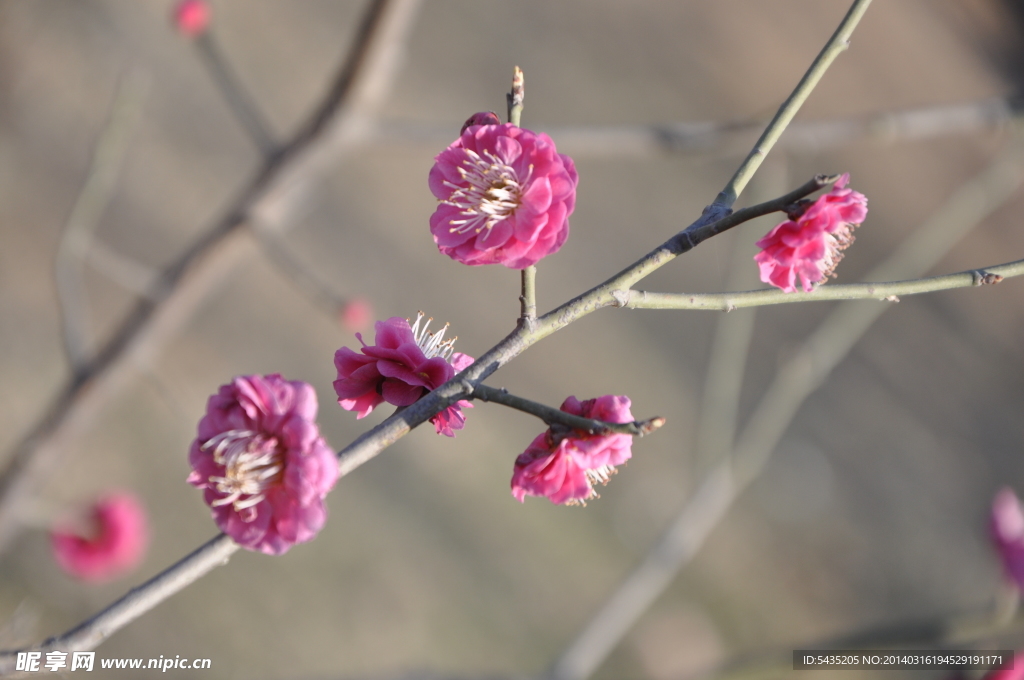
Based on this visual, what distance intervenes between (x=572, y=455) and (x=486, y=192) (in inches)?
12.5

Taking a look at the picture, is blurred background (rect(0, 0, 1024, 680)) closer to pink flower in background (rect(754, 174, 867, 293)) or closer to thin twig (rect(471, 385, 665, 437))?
pink flower in background (rect(754, 174, 867, 293))

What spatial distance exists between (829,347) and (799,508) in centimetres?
315

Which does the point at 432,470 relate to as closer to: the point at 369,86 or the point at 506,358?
the point at 369,86

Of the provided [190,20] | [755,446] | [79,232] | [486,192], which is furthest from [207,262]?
[755,446]

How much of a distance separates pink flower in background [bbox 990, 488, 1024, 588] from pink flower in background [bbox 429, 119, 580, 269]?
148 cm

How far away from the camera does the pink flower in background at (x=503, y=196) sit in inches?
29.9

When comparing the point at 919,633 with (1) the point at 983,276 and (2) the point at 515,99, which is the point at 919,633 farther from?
(2) the point at 515,99

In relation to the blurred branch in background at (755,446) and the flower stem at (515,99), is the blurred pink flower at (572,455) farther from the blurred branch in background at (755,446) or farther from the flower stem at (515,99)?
the blurred branch in background at (755,446)

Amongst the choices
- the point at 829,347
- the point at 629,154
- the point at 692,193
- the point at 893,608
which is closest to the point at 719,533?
the point at 893,608

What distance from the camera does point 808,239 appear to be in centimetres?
77

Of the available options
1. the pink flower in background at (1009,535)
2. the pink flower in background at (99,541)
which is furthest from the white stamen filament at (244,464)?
the pink flower in background at (99,541)

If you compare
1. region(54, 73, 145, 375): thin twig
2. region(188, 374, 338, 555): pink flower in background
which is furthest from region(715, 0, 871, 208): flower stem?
region(54, 73, 145, 375): thin twig

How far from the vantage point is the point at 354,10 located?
4.91 meters

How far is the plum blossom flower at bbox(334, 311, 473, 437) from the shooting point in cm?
77
